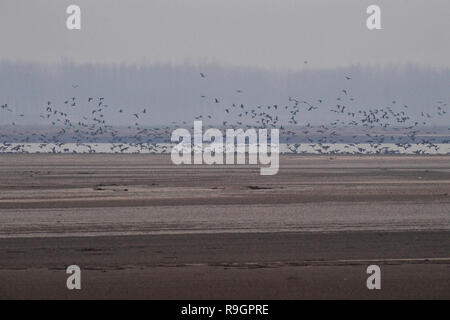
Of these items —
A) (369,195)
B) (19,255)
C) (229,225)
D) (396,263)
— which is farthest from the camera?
(369,195)

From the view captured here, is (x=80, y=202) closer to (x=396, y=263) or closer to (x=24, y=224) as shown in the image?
(x=24, y=224)

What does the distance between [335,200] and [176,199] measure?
4.71m

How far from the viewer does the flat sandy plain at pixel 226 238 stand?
1639 centimetres

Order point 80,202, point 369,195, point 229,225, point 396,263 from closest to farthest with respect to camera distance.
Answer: point 396,263 → point 229,225 → point 80,202 → point 369,195

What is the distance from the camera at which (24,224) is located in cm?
2488

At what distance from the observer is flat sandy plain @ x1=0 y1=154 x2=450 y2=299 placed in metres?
16.4

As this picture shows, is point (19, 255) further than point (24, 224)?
No

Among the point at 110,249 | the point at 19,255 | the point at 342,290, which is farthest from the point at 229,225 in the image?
the point at 342,290

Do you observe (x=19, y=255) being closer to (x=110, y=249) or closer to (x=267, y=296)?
(x=110, y=249)

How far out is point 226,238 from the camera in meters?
21.9
